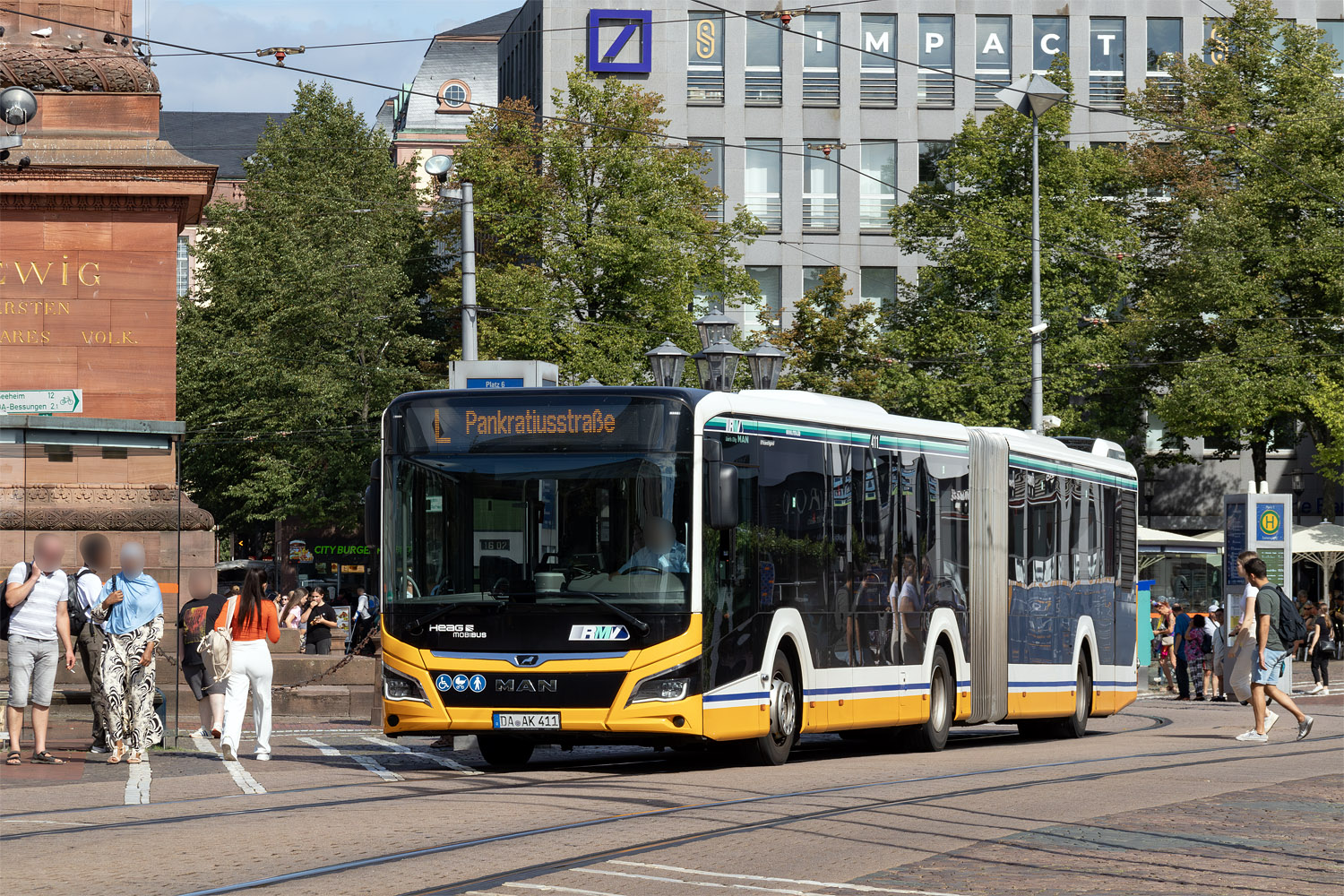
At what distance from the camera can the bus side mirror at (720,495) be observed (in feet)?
46.7

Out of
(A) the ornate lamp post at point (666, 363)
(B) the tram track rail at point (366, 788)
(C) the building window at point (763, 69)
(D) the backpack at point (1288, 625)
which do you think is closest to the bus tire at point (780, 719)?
(B) the tram track rail at point (366, 788)

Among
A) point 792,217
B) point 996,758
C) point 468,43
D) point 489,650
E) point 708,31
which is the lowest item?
point 996,758

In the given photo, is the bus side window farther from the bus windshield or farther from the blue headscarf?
the blue headscarf

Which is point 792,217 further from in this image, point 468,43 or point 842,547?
point 468,43

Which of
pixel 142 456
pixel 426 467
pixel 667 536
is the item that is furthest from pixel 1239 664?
pixel 142 456

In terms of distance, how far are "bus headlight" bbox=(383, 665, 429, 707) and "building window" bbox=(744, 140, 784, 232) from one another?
46256 millimetres

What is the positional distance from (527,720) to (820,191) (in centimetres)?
4771

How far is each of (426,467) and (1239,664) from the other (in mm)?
8409

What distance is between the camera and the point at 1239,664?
1889 centimetres

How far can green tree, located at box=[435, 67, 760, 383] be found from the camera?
47094mm

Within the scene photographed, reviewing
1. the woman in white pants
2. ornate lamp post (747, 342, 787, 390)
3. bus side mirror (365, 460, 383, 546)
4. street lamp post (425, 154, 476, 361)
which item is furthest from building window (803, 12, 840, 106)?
bus side mirror (365, 460, 383, 546)

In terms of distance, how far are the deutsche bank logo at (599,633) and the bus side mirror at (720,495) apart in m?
0.99

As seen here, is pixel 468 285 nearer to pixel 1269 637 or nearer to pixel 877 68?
pixel 1269 637

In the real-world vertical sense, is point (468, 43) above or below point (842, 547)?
above
